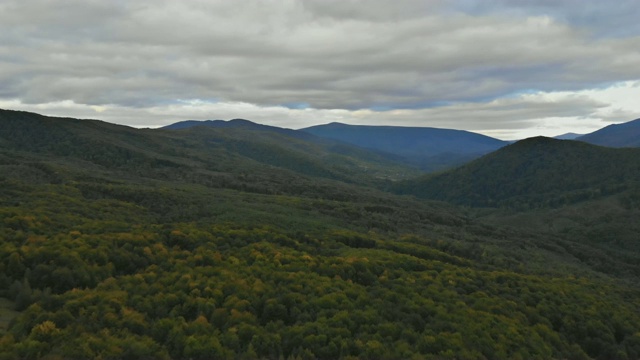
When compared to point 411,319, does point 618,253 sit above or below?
below

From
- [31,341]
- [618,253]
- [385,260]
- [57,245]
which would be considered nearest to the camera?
[31,341]

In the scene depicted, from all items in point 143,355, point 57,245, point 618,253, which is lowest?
point 618,253

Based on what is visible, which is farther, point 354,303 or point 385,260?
point 385,260

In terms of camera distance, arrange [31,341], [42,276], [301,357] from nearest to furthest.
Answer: [31,341], [301,357], [42,276]

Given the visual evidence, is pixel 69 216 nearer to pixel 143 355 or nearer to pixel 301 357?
pixel 143 355

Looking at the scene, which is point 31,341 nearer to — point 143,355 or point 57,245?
point 143,355

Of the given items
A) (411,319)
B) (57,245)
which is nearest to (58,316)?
(57,245)

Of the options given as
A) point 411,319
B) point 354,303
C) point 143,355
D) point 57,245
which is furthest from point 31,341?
point 411,319

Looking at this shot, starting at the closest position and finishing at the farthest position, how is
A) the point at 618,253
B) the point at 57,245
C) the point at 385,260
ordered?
1. the point at 57,245
2. the point at 385,260
3. the point at 618,253

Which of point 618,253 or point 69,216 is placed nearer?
point 69,216
